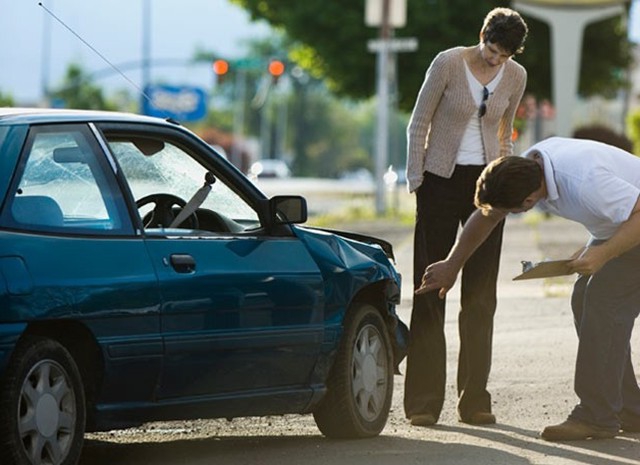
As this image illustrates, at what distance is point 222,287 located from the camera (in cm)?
756

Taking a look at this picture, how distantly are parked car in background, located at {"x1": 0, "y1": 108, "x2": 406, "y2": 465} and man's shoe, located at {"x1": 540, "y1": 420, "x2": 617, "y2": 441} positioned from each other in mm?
761

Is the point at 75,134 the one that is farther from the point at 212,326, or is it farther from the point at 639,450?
the point at 639,450

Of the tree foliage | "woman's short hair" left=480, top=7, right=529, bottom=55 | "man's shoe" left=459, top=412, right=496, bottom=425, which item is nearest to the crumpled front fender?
"man's shoe" left=459, top=412, right=496, bottom=425

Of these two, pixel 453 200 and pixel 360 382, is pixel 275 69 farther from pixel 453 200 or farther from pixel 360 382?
pixel 360 382

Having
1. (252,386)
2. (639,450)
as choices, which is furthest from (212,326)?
(639,450)

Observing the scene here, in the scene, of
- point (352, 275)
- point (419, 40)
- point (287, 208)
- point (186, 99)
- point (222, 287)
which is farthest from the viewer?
point (186, 99)

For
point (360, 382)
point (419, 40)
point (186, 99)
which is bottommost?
point (186, 99)

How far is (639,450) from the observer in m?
8.27

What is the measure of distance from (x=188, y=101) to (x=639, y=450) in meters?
72.5

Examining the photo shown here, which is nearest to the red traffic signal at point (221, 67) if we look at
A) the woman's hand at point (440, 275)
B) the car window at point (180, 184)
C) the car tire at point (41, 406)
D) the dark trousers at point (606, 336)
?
the woman's hand at point (440, 275)

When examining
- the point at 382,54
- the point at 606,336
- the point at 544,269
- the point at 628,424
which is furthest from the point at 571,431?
the point at 382,54

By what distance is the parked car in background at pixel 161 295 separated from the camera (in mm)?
6680

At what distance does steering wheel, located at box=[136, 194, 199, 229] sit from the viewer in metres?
8.15

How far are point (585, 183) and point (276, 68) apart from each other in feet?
135
